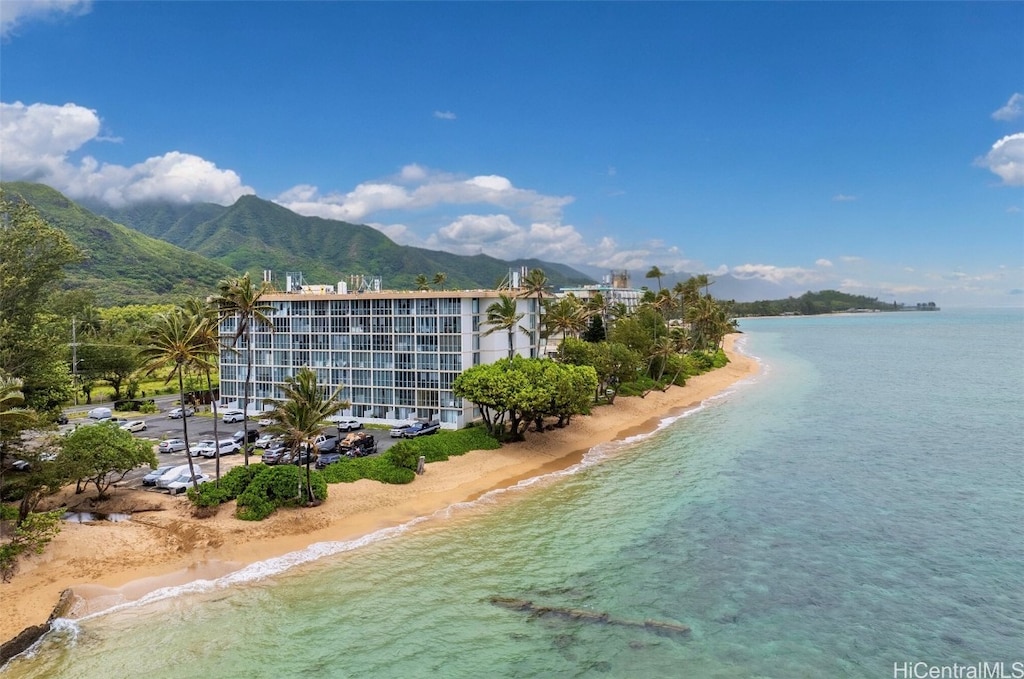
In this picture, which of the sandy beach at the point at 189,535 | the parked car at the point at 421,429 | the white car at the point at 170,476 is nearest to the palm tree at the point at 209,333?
the white car at the point at 170,476

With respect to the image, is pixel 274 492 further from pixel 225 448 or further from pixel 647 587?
pixel 647 587

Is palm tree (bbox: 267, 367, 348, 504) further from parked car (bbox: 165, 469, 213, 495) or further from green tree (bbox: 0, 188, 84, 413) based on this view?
green tree (bbox: 0, 188, 84, 413)

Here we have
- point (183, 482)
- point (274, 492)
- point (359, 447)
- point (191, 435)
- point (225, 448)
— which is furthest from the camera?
point (191, 435)

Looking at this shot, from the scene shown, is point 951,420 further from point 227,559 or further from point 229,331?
point 229,331

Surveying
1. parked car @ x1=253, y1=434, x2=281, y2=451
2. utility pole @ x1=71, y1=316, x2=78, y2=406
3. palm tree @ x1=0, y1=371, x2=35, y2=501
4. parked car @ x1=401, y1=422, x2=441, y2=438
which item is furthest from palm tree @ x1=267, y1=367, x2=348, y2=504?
utility pole @ x1=71, y1=316, x2=78, y2=406

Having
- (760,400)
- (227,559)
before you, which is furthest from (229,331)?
(760,400)

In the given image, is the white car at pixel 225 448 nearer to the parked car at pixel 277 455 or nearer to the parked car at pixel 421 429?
the parked car at pixel 277 455

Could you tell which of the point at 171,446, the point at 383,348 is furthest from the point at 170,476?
the point at 383,348
